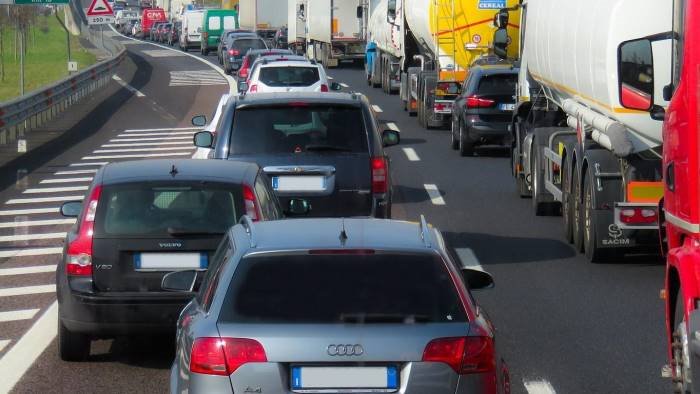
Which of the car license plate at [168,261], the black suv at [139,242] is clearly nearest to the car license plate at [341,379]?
the black suv at [139,242]

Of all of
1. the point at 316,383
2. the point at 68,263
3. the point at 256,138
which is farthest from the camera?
the point at 256,138

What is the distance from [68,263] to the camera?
9789 mm

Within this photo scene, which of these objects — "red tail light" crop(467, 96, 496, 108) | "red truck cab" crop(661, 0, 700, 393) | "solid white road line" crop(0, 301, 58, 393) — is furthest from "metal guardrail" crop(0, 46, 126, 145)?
"red truck cab" crop(661, 0, 700, 393)

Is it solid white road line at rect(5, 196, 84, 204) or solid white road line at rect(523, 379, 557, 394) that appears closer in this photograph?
solid white road line at rect(523, 379, 557, 394)

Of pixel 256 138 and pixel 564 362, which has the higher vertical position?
pixel 256 138

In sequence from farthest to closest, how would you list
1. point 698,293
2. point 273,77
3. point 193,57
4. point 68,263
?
point 193,57 < point 273,77 < point 68,263 < point 698,293

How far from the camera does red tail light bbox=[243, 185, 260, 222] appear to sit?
989cm

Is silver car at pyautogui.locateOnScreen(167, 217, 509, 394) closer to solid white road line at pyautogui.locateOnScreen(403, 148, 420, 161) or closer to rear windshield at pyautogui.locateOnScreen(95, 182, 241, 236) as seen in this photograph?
rear windshield at pyautogui.locateOnScreen(95, 182, 241, 236)

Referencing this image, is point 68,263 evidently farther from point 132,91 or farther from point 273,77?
point 132,91

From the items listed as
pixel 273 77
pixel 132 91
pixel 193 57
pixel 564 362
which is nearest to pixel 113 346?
pixel 564 362

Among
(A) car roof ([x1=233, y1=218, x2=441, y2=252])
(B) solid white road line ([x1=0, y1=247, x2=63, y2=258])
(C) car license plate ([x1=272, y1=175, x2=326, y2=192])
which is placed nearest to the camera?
(A) car roof ([x1=233, y1=218, x2=441, y2=252])

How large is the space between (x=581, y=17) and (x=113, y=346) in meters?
6.32

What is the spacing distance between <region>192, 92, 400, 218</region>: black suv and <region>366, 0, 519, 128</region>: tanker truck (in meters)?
16.3

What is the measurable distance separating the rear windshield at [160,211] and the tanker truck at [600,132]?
2.62 m
